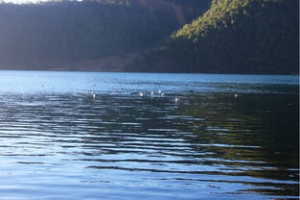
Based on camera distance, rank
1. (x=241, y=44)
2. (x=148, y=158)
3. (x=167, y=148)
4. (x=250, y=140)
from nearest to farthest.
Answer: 1. (x=148, y=158)
2. (x=167, y=148)
3. (x=250, y=140)
4. (x=241, y=44)

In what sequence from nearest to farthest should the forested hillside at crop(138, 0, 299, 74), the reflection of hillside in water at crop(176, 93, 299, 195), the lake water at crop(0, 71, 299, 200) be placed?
the lake water at crop(0, 71, 299, 200) → the reflection of hillside in water at crop(176, 93, 299, 195) → the forested hillside at crop(138, 0, 299, 74)

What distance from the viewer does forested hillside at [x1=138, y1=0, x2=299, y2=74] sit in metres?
148

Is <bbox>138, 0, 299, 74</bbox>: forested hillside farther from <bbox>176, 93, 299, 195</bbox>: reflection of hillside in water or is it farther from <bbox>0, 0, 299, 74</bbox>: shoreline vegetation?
<bbox>176, 93, 299, 195</bbox>: reflection of hillside in water

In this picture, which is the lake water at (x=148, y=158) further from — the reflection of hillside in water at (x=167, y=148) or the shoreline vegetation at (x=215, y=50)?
the shoreline vegetation at (x=215, y=50)

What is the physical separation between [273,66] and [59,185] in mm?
138041

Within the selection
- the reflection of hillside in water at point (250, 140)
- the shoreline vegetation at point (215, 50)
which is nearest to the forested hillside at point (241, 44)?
the shoreline vegetation at point (215, 50)

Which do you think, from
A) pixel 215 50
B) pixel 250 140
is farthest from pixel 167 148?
pixel 215 50

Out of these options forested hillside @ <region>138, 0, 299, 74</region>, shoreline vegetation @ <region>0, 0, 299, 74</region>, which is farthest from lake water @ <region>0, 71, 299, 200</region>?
shoreline vegetation @ <region>0, 0, 299, 74</region>

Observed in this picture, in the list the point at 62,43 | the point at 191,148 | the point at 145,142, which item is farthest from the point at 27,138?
the point at 62,43

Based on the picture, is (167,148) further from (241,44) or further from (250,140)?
(241,44)

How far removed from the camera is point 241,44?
506 feet

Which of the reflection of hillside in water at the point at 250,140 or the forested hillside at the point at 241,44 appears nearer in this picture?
the reflection of hillside in water at the point at 250,140

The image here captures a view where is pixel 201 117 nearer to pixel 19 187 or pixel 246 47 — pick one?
pixel 19 187

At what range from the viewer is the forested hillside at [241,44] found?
147625mm
